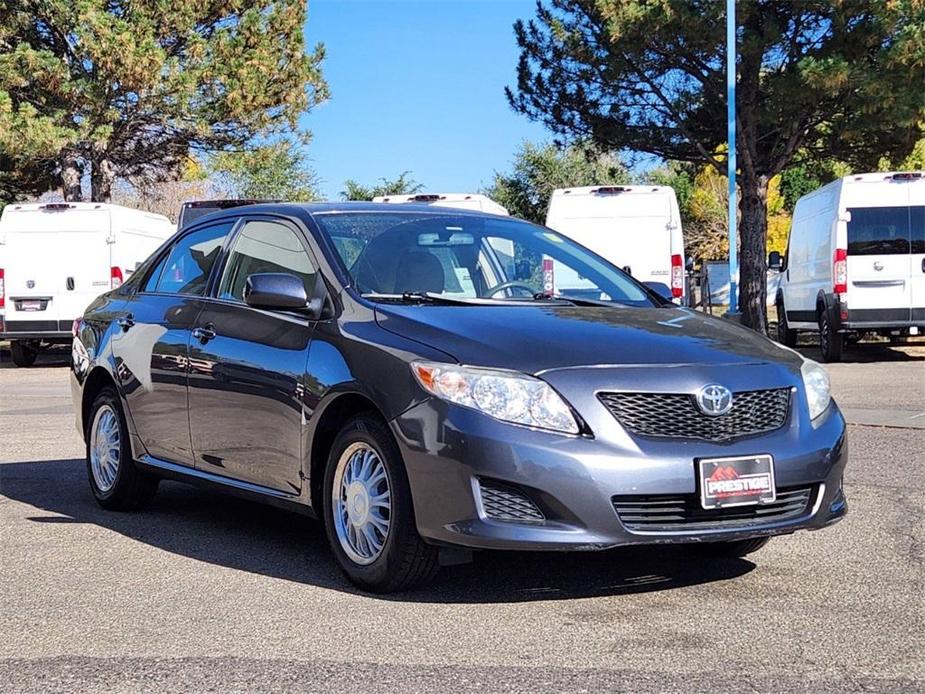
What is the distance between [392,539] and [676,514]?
1.09m

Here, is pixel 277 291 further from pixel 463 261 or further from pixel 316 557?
pixel 316 557

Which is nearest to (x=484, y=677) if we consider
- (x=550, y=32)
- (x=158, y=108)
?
(x=550, y=32)

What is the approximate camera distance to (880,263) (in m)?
19.0

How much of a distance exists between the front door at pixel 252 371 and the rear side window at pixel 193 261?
0.69ft

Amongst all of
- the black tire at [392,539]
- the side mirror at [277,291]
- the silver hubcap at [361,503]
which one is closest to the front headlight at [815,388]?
the black tire at [392,539]

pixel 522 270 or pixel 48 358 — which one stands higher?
pixel 522 270

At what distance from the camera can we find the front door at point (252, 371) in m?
6.15

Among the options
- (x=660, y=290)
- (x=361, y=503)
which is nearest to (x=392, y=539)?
(x=361, y=503)

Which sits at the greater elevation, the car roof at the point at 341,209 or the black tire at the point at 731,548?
the car roof at the point at 341,209

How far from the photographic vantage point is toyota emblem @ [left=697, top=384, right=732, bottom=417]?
17.3 feet

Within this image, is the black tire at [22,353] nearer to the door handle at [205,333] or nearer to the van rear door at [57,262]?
the van rear door at [57,262]

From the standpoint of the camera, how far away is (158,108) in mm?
31984

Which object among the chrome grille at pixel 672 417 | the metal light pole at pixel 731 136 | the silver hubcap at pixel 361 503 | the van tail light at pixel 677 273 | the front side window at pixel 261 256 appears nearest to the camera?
the chrome grille at pixel 672 417

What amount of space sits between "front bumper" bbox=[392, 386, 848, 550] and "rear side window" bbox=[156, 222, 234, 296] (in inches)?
92.4
